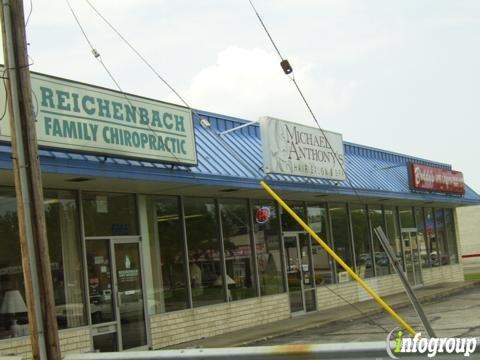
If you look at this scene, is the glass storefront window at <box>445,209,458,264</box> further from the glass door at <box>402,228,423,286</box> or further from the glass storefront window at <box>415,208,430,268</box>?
the glass door at <box>402,228,423,286</box>

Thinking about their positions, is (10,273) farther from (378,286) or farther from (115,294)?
(378,286)

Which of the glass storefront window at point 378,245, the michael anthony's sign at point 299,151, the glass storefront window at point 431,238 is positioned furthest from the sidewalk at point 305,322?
the glass storefront window at point 431,238

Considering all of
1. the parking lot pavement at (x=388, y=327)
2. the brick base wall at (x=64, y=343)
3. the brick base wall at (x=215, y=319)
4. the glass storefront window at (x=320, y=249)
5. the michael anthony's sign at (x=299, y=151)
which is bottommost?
the parking lot pavement at (x=388, y=327)

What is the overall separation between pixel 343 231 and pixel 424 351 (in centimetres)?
1613

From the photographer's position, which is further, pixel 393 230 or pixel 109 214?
pixel 393 230

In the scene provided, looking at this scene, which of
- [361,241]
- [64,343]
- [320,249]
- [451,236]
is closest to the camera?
[64,343]

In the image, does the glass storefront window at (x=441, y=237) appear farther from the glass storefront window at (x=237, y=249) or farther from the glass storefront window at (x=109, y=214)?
the glass storefront window at (x=109, y=214)

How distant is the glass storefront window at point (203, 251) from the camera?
47.2 feet

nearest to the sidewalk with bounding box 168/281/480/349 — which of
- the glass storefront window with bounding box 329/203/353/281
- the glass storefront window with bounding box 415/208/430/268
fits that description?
the glass storefront window with bounding box 329/203/353/281

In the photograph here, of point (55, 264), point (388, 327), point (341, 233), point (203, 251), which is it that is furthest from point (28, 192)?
point (341, 233)

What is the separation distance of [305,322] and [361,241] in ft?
19.9

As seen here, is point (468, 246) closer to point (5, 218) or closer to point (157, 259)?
point (157, 259)

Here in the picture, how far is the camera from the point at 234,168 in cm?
1413

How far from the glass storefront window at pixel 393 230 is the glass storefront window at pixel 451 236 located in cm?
530
